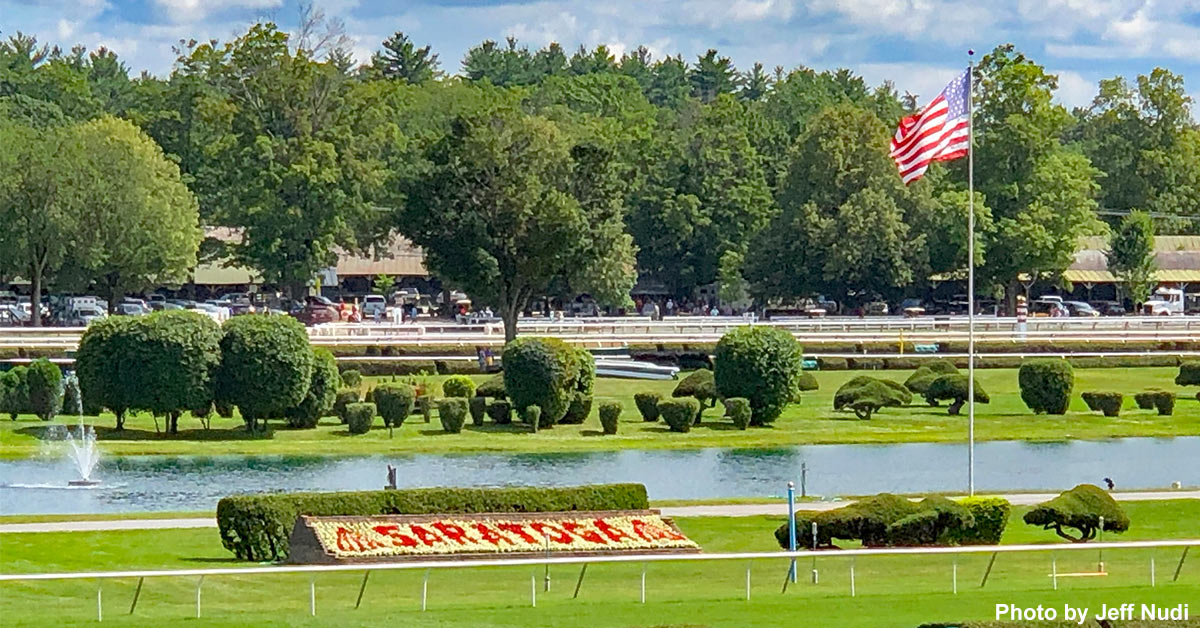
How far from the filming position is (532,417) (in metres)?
64.2

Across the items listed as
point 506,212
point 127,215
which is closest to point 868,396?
point 506,212

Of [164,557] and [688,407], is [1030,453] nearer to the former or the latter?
[688,407]

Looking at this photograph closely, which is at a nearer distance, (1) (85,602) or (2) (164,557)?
(1) (85,602)

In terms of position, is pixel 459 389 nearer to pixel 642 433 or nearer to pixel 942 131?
pixel 642 433

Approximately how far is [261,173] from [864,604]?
78.3 m

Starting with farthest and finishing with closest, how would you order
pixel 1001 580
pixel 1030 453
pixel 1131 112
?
pixel 1131 112, pixel 1030 453, pixel 1001 580

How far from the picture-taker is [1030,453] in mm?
61594

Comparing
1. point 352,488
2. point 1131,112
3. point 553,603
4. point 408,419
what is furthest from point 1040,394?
point 1131,112

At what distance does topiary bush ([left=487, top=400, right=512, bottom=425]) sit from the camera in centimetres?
6606

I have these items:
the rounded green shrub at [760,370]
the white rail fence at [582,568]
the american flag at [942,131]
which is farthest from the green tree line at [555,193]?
the white rail fence at [582,568]

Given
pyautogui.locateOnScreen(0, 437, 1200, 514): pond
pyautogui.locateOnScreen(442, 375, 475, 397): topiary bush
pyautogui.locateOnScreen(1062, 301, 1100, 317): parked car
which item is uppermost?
pyautogui.locateOnScreen(1062, 301, 1100, 317): parked car

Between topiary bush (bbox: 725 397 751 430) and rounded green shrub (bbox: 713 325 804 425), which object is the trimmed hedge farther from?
rounded green shrub (bbox: 713 325 804 425)

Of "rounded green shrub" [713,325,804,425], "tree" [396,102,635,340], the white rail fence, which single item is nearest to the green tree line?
"tree" [396,102,635,340]

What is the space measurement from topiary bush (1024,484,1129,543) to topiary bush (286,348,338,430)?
2823 cm
